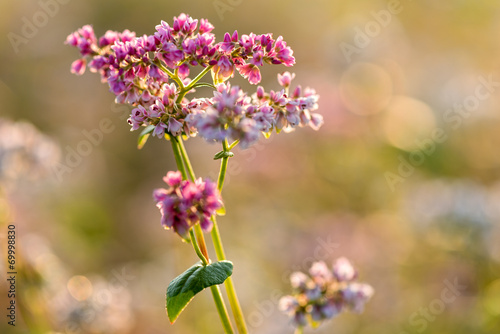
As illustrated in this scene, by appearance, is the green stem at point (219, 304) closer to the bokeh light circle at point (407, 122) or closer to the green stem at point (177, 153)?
the green stem at point (177, 153)

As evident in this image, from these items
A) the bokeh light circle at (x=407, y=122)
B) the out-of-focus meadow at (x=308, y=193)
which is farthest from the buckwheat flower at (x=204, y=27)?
the bokeh light circle at (x=407, y=122)

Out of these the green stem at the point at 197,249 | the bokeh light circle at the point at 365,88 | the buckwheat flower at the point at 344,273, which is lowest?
the buckwheat flower at the point at 344,273

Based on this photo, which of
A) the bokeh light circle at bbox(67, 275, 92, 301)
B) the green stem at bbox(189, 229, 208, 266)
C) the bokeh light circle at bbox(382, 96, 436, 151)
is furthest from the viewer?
the bokeh light circle at bbox(382, 96, 436, 151)

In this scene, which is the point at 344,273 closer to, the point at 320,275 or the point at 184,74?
the point at 320,275

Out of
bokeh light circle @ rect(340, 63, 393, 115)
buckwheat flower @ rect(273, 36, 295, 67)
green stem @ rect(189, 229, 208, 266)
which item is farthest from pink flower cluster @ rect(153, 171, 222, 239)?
bokeh light circle @ rect(340, 63, 393, 115)

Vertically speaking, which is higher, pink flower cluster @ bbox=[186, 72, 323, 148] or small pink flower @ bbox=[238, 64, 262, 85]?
small pink flower @ bbox=[238, 64, 262, 85]

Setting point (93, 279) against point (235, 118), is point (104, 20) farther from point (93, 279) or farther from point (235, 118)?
point (235, 118)

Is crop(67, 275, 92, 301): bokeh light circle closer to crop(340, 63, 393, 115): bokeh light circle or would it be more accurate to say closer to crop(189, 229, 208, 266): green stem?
crop(189, 229, 208, 266): green stem

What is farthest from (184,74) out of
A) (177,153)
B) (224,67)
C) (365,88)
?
(365,88)
